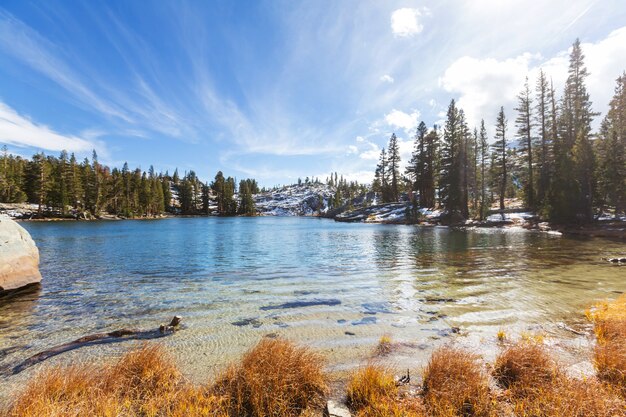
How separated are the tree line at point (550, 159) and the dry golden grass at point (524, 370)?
42.8 meters

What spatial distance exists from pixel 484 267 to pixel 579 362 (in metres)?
12.6

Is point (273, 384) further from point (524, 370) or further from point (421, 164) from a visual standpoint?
point (421, 164)

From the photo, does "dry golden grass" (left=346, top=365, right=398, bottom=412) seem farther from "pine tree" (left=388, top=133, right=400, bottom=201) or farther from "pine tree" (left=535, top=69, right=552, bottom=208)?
"pine tree" (left=388, top=133, right=400, bottom=201)

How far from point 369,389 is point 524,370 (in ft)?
9.48

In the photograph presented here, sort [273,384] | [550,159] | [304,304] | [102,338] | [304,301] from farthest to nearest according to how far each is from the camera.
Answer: [550,159] < [304,301] < [304,304] < [102,338] < [273,384]

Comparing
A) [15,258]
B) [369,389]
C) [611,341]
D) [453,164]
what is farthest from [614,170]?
[15,258]

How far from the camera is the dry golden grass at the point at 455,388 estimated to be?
13.4ft

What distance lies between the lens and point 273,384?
442 cm

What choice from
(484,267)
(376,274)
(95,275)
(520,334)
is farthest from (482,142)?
(95,275)

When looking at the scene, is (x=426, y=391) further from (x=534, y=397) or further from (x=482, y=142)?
(x=482, y=142)

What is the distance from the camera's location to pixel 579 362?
5.81 meters

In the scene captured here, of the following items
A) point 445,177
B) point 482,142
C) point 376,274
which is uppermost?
point 482,142

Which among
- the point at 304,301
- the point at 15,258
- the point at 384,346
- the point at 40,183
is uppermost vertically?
the point at 40,183

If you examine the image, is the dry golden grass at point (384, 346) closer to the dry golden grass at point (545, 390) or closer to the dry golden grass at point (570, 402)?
the dry golden grass at point (545, 390)
